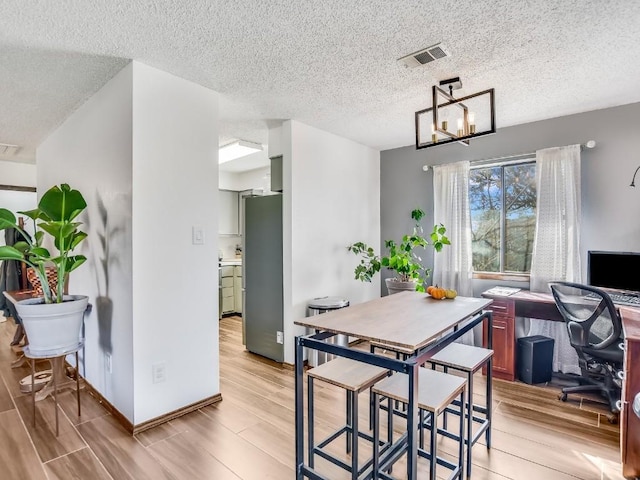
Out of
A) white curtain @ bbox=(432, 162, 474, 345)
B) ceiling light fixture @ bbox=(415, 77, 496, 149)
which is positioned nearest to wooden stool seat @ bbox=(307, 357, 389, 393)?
ceiling light fixture @ bbox=(415, 77, 496, 149)

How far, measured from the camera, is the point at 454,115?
340 cm

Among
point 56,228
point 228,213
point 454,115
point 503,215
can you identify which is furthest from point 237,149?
point 503,215

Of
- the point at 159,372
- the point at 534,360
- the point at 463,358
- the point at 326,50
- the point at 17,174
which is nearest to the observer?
the point at 463,358

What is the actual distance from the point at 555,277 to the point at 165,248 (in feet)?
11.8

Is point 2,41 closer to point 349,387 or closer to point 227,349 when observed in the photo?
point 349,387

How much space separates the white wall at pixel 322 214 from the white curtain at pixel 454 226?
0.93 metres

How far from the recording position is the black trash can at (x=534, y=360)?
123 inches

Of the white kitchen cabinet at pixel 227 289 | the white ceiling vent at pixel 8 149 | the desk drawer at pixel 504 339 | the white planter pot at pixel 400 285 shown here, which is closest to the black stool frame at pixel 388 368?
the desk drawer at pixel 504 339

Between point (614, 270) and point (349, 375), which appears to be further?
point (614, 270)

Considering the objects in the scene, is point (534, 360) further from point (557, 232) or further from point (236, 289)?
point (236, 289)

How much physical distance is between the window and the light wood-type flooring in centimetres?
143

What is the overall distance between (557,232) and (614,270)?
1.86 feet

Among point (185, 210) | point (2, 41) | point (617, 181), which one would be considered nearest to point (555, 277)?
point (617, 181)

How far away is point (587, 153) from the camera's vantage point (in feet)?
11.0
